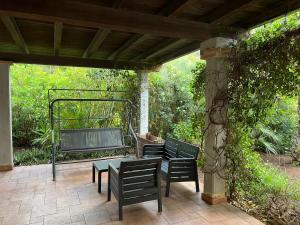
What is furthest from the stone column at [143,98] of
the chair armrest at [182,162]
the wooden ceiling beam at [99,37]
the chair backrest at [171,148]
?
the chair armrest at [182,162]

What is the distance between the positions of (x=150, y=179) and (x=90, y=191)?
1.24m

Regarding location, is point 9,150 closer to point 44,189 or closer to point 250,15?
point 44,189

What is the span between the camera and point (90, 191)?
3.62 m

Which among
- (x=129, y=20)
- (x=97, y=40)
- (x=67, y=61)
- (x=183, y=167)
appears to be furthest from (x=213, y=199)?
(x=67, y=61)

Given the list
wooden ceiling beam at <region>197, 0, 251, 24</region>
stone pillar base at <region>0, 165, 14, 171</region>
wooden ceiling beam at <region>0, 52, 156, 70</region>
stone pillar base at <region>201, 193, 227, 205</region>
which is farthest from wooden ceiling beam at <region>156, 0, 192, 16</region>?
stone pillar base at <region>0, 165, 14, 171</region>

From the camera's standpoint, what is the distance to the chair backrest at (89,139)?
4.56m

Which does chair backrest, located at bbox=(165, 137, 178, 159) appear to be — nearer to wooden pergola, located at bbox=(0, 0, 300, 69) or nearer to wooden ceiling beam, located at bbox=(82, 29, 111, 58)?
wooden pergola, located at bbox=(0, 0, 300, 69)

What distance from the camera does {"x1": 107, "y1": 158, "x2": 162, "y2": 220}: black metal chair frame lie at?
8.89ft

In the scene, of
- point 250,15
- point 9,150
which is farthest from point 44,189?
point 250,15

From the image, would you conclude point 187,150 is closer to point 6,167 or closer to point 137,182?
point 137,182

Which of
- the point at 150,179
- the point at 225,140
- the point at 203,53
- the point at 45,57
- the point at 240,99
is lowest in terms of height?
the point at 150,179

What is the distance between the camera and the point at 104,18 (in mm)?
2418

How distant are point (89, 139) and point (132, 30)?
276 centimetres

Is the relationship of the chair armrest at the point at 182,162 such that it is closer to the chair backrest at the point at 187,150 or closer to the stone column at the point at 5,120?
the chair backrest at the point at 187,150
